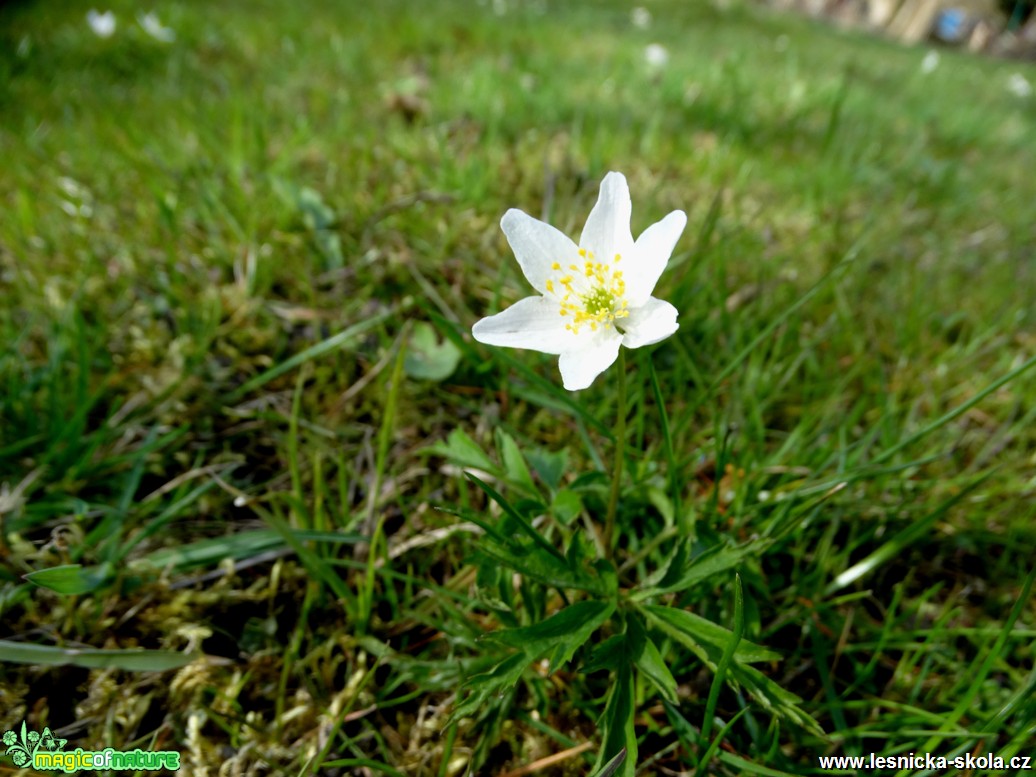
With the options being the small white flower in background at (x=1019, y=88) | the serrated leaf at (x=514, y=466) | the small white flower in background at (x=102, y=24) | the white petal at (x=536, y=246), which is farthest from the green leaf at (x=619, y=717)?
the small white flower in background at (x=1019, y=88)

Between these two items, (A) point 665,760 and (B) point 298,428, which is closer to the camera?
(A) point 665,760

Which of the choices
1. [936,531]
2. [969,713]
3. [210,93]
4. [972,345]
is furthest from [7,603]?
[210,93]

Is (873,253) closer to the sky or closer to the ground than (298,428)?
closer to the sky

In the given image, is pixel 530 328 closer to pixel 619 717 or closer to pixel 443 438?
pixel 443 438

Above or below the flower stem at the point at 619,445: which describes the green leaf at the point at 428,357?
below

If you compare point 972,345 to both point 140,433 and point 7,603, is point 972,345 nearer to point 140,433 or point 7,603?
point 140,433

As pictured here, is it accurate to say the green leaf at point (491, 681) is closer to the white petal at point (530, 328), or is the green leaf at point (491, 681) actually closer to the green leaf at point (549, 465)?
the green leaf at point (549, 465)

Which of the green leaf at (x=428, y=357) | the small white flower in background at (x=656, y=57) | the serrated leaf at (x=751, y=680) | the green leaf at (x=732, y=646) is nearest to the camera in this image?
the green leaf at (x=732, y=646)

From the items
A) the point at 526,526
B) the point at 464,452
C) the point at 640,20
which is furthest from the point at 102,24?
the point at 640,20
